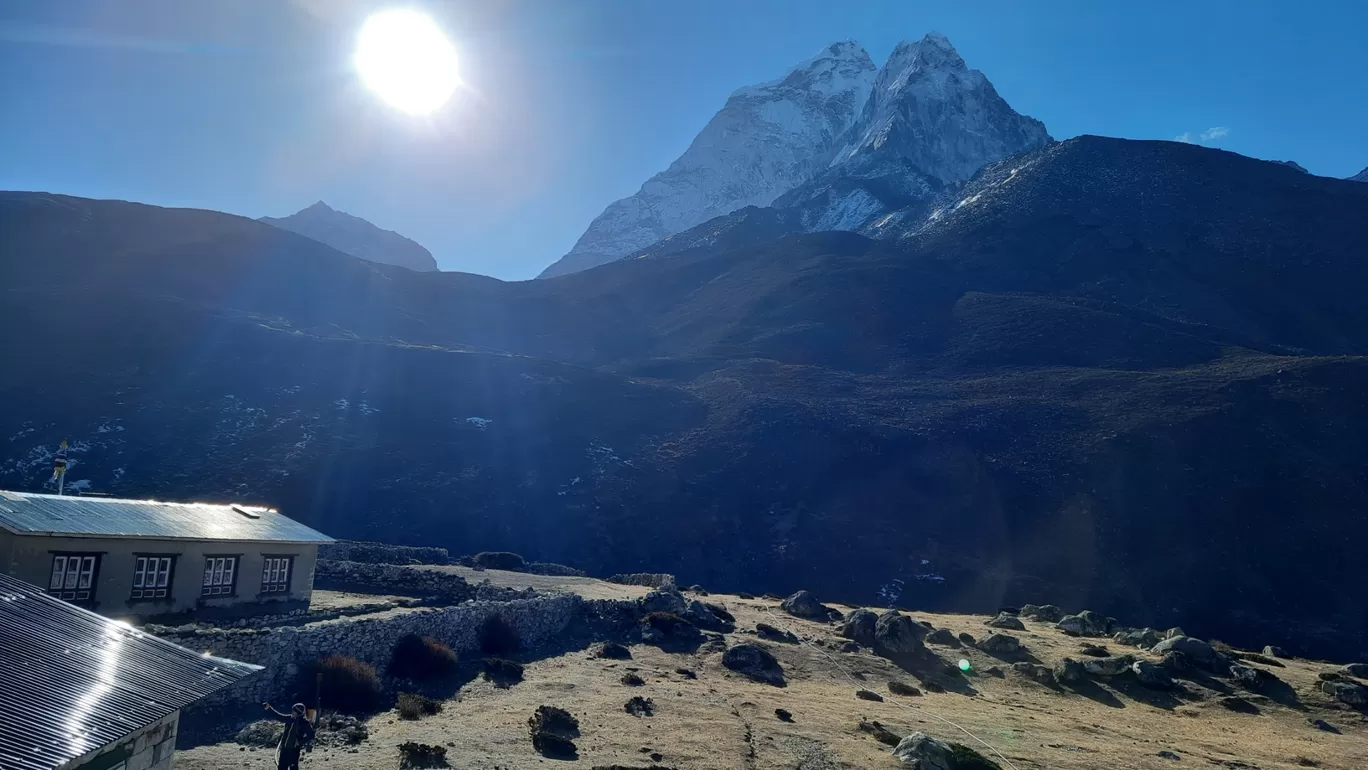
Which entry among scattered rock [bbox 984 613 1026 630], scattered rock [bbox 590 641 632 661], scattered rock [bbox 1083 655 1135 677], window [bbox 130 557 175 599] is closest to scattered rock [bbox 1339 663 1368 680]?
scattered rock [bbox 1083 655 1135 677]

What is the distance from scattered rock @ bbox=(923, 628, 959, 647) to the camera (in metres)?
37.9

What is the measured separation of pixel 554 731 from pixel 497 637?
1099cm

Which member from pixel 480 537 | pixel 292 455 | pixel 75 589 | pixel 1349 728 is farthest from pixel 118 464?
pixel 1349 728

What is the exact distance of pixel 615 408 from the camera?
3807 inches

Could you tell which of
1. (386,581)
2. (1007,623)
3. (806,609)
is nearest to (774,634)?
(806,609)

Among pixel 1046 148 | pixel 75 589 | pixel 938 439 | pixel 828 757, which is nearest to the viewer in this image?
pixel 828 757

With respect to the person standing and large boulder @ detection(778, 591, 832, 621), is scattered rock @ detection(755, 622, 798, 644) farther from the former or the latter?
the person standing

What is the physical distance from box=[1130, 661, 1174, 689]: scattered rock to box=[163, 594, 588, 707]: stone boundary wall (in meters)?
23.1

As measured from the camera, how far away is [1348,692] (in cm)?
3070

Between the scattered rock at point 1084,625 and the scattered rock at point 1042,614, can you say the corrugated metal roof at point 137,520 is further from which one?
the scattered rock at point 1042,614

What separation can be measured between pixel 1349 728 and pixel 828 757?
21.3m

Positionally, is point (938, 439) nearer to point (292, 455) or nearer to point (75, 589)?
point (292, 455)

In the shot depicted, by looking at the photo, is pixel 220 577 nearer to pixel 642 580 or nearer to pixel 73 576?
pixel 73 576

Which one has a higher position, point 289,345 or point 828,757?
point 289,345
